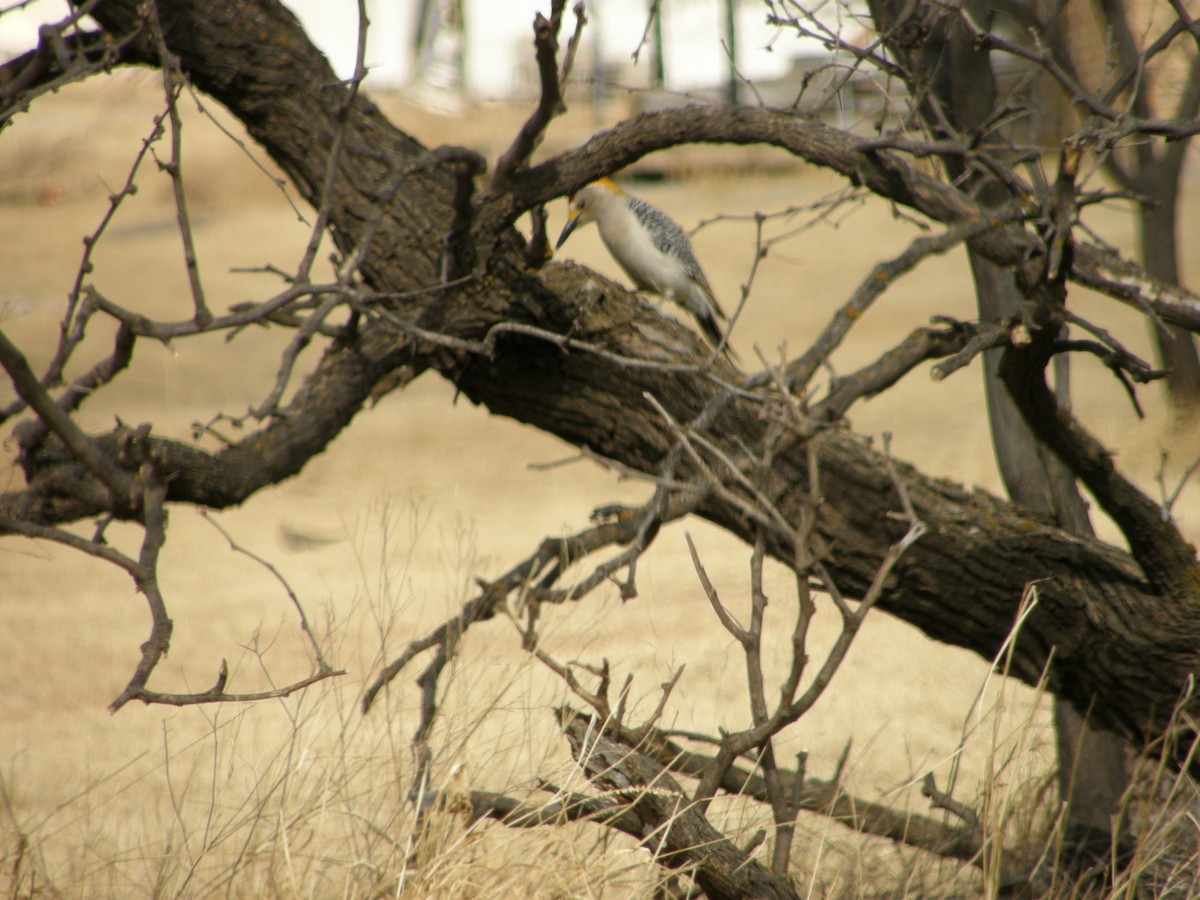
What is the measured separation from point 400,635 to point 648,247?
204cm

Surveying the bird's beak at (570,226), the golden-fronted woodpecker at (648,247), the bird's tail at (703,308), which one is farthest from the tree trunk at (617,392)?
the bird's tail at (703,308)

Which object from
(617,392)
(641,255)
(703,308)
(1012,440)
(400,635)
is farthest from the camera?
(400,635)

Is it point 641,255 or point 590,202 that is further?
point 590,202

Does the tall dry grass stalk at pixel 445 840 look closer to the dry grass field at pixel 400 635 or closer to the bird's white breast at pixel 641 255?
the dry grass field at pixel 400 635

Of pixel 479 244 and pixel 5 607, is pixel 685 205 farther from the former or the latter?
pixel 479 244

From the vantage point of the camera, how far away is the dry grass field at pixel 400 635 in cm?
227

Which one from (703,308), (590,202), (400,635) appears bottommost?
(400,635)

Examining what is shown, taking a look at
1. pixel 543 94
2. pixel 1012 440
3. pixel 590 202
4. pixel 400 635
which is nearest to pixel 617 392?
pixel 543 94

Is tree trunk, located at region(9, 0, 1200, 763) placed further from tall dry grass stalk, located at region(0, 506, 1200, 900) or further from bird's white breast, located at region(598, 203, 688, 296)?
bird's white breast, located at region(598, 203, 688, 296)

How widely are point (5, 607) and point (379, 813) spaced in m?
4.18

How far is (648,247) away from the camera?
394 cm

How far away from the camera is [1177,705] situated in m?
2.27

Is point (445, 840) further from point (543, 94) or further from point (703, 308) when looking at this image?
point (703, 308)

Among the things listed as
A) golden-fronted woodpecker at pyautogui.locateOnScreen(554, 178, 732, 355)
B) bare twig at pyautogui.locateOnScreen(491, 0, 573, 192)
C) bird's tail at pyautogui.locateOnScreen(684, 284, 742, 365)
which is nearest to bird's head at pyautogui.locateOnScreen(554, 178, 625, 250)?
golden-fronted woodpecker at pyautogui.locateOnScreen(554, 178, 732, 355)
